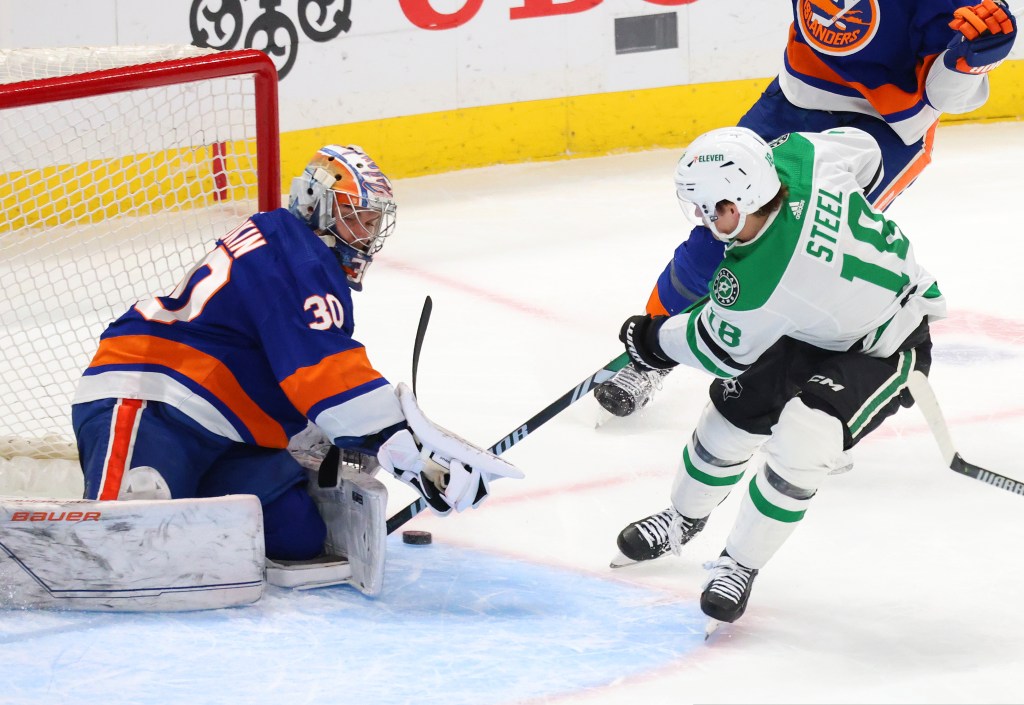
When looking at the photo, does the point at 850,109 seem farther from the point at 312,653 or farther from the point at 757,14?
the point at 757,14

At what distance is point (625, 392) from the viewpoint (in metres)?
3.36

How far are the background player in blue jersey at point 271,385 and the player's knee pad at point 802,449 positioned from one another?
1.41 ft

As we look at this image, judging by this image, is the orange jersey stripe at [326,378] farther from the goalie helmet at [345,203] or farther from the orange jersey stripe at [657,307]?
the orange jersey stripe at [657,307]

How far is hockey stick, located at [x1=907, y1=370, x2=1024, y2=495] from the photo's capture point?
2.48 meters

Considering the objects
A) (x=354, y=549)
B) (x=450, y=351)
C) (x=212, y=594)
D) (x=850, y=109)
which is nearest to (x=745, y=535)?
(x=354, y=549)

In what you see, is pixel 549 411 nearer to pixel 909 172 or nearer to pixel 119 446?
pixel 119 446

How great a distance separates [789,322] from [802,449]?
A: 22 cm

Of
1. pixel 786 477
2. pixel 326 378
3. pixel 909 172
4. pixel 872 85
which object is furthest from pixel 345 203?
pixel 909 172

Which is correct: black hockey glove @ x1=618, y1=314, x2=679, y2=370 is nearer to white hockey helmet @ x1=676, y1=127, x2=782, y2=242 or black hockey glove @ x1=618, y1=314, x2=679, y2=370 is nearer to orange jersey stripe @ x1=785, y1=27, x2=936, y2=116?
white hockey helmet @ x1=676, y1=127, x2=782, y2=242

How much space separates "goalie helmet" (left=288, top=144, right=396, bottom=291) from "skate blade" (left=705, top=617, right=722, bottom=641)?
83 centimetres

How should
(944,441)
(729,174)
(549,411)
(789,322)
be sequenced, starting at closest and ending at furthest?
(729,174) → (789,322) → (944,441) → (549,411)

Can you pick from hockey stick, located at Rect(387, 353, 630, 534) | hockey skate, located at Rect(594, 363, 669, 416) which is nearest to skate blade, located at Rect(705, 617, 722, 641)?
hockey stick, located at Rect(387, 353, 630, 534)

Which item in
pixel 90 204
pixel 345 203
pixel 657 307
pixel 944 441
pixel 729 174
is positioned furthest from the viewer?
pixel 90 204

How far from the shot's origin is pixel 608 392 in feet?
11.0
